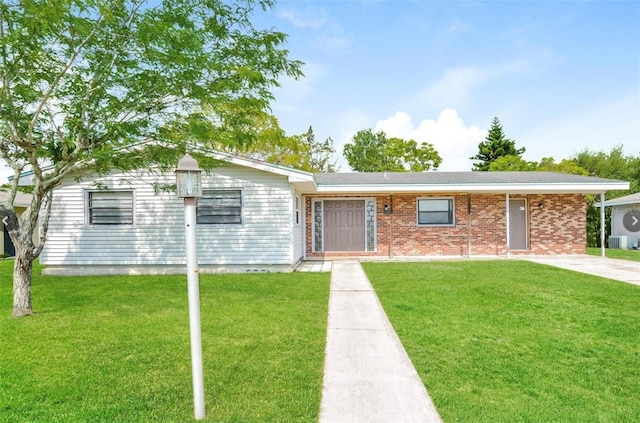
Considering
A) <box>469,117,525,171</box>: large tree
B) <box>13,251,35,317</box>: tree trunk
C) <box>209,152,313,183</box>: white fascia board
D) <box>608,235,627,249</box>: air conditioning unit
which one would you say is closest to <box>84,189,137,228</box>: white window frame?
<box>209,152,313,183</box>: white fascia board

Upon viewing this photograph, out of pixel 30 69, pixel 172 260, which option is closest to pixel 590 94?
pixel 172 260

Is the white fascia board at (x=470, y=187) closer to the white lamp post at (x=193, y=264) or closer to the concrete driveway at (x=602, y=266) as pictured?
the concrete driveway at (x=602, y=266)

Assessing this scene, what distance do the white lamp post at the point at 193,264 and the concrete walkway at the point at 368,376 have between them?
889 millimetres

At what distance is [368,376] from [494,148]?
38.1m

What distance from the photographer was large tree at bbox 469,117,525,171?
119 ft

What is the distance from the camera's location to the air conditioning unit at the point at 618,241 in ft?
54.3

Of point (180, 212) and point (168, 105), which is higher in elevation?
point (168, 105)

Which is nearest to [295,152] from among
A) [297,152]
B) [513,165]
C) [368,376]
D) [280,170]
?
[297,152]

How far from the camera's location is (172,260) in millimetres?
10031

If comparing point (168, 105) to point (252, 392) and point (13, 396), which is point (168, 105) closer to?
point (13, 396)

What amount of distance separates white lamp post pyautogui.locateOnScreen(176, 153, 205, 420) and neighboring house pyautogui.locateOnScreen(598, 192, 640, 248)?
20162 mm

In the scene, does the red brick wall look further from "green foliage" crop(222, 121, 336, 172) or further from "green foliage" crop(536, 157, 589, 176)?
"green foliage" crop(536, 157, 589, 176)

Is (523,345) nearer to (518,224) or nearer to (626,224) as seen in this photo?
(518,224)

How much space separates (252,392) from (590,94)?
15.3m
